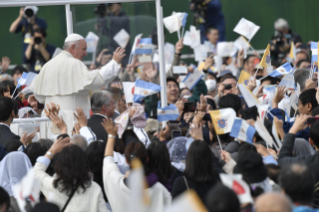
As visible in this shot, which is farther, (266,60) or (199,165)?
(266,60)

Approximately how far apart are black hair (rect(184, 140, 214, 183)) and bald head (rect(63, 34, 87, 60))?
3556 millimetres

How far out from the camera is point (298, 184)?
3477mm

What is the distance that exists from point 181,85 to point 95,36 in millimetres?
2127

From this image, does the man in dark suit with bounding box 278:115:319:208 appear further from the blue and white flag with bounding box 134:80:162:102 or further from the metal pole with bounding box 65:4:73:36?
the metal pole with bounding box 65:4:73:36

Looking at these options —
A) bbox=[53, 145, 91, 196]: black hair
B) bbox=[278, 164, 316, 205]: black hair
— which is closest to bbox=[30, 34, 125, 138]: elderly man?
bbox=[53, 145, 91, 196]: black hair

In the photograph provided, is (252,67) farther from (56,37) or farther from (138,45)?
(56,37)

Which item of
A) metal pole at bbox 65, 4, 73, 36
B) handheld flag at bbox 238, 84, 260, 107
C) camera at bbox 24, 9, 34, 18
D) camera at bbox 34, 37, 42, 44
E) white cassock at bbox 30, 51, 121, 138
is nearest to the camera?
handheld flag at bbox 238, 84, 260, 107

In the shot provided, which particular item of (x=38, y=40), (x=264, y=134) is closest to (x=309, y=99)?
(x=264, y=134)

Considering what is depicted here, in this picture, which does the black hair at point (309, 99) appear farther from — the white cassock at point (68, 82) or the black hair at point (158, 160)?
the white cassock at point (68, 82)

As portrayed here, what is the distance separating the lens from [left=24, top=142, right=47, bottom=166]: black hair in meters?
4.93

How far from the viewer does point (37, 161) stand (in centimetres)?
456

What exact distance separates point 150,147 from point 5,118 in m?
2.03

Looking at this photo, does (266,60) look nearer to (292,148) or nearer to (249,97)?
(249,97)

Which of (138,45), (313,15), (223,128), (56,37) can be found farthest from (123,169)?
(313,15)
